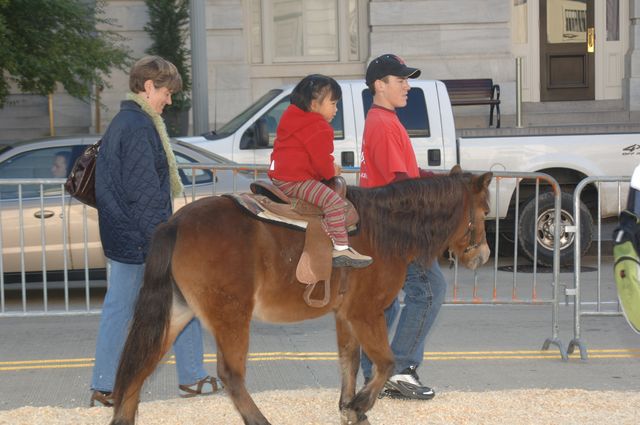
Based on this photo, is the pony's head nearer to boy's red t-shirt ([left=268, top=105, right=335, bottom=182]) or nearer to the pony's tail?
boy's red t-shirt ([left=268, top=105, right=335, bottom=182])

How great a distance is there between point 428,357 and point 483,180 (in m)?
2.51

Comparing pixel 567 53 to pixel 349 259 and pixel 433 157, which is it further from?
pixel 349 259

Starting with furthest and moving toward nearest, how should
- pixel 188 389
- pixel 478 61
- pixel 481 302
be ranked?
pixel 478 61 → pixel 481 302 → pixel 188 389

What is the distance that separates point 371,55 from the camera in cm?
2173

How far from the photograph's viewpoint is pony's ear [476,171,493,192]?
21.5 feet

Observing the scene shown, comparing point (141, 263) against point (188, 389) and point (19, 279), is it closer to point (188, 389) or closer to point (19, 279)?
point (188, 389)

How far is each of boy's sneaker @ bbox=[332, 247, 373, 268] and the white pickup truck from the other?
6.89 m

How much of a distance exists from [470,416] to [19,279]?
18.9 ft

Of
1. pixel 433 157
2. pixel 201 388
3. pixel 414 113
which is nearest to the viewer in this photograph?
pixel 201 388

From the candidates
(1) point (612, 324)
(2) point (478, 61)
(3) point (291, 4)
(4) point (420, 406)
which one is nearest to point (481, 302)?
(1) point (612, 324)

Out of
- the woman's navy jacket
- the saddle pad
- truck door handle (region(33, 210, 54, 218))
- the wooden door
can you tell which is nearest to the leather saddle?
the saddle pad

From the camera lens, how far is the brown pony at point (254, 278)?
5902 mm

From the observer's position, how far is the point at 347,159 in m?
13.0

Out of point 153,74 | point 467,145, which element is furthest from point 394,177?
point 467,145
